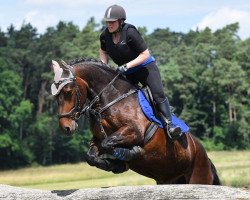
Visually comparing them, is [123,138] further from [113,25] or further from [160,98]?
[113,25]

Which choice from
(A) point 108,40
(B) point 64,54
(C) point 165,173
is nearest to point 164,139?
(C) point 165,173

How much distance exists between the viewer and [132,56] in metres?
8.97

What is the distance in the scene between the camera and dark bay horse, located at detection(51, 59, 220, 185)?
838 cm

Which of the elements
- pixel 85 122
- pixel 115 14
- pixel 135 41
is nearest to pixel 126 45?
pixel 135 41

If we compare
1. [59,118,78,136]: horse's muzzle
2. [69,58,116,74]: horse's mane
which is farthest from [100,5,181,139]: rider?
[59,118,78,136]: horse's muzzle

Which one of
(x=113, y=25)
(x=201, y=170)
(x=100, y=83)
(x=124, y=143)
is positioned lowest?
(x=201, y=170)

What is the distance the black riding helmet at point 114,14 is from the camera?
344 inches

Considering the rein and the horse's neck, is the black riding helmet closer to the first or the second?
the horse's neck

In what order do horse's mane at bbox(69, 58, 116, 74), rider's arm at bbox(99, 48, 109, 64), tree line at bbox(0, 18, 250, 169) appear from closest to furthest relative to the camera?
horse's mane at bbox(69, 58, 116, 74) < rider's arm at bbox(99, 48, 109, 64) < tree line at bbox(0, 18, 250, 169)

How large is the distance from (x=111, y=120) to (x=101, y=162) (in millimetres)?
627

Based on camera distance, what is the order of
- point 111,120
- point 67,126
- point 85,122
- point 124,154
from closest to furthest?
1. point 67,126
2. point 124,154
3. point 111,120
4. point 85,122

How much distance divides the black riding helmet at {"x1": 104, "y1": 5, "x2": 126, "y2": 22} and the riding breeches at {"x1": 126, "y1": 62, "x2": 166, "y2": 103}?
86 centimetres

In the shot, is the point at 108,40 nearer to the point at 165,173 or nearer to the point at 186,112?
the point at 165,173

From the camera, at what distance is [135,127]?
28.3ft
